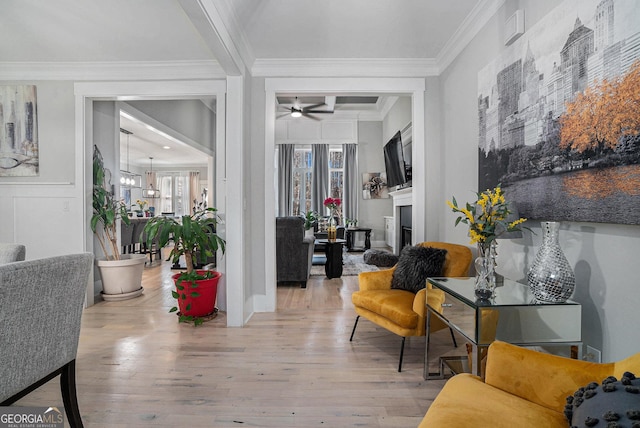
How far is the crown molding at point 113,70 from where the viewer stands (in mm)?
3312

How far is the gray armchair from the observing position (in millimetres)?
4145

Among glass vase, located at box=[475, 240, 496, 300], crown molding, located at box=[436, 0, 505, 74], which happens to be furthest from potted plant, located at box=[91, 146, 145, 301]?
crown molding, located at box=[436, 0, 505, 74]

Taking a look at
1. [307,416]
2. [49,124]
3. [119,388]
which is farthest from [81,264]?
[49,124]

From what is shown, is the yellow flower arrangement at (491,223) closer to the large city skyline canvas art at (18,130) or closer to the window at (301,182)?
the large city skyline canvas art at (18,130)

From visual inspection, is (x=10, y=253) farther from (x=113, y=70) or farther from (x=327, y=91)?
(x=327, y=91)

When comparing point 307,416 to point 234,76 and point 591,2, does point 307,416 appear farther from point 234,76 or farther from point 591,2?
point 234,76

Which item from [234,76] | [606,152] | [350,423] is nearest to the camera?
[606,152]

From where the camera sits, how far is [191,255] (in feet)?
10.2

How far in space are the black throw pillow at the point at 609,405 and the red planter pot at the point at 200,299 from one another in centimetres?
285

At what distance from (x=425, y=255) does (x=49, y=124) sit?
13.4 feet

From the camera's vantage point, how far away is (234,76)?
296 cm

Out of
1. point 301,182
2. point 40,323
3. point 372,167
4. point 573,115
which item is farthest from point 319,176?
point 40,323

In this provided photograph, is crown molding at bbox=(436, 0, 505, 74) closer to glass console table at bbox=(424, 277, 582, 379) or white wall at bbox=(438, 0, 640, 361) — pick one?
white wall at bbox=(438, 0, 640, 361)

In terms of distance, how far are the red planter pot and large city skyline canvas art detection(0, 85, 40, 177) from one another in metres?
2.17
